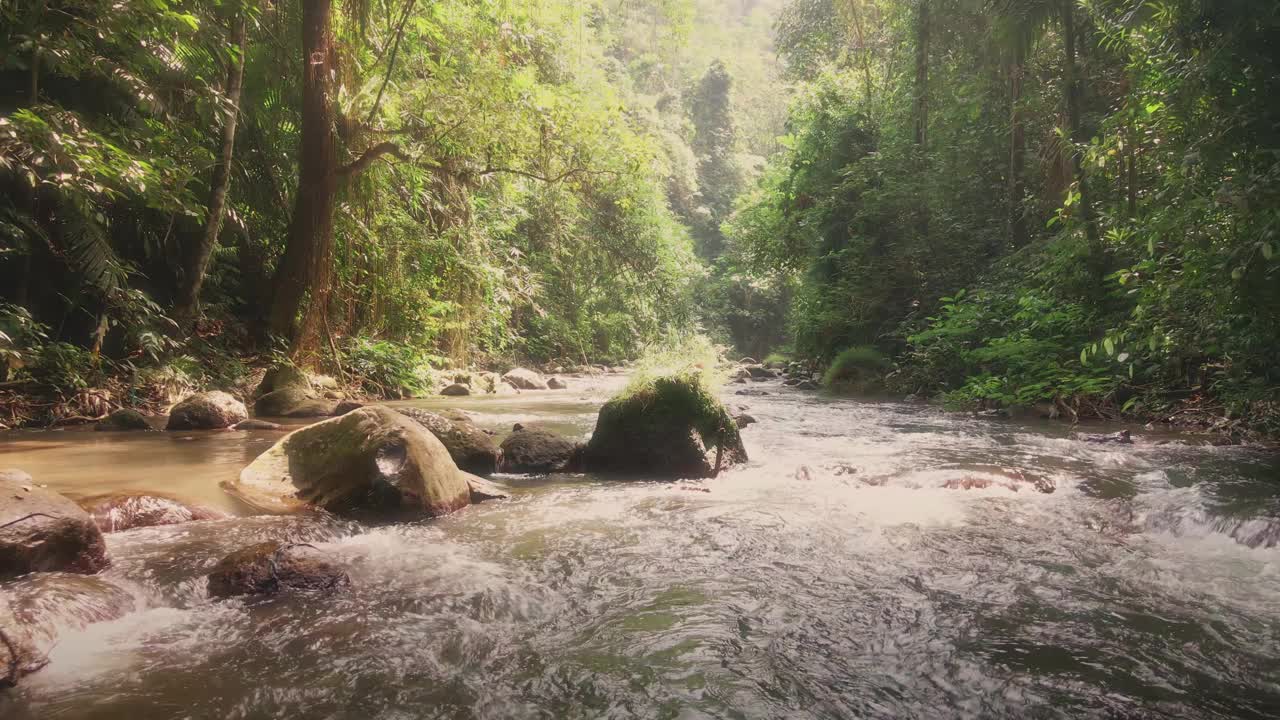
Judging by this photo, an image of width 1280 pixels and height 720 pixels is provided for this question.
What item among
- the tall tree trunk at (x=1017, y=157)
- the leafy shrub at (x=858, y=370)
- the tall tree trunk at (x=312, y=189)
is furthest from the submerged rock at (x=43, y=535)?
the tall tree trunk at (x=1017, y=157)

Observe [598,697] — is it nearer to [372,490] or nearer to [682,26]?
[372,490]

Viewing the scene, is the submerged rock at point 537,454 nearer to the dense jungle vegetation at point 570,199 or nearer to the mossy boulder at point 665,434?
the mossy boulder at point 665,434

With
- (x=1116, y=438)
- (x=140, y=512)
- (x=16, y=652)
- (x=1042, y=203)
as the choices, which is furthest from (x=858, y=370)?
(x=16, y=652)

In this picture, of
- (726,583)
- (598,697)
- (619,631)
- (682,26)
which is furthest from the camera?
(682,26)

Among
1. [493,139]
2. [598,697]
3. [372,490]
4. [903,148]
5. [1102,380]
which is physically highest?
[903,148]

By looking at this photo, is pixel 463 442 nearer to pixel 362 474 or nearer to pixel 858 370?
pixel 362 474

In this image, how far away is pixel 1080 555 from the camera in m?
3.56

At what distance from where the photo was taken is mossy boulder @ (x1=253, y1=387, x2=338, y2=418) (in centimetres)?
832

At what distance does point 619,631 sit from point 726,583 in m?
0.71

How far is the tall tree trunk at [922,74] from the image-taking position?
48.9ft

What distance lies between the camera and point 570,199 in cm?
1565

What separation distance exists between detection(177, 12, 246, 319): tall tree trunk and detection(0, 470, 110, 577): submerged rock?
21.3 ft

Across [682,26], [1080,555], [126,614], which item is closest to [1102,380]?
[1080,555]

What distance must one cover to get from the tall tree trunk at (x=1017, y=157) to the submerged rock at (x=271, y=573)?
41.1 ft
